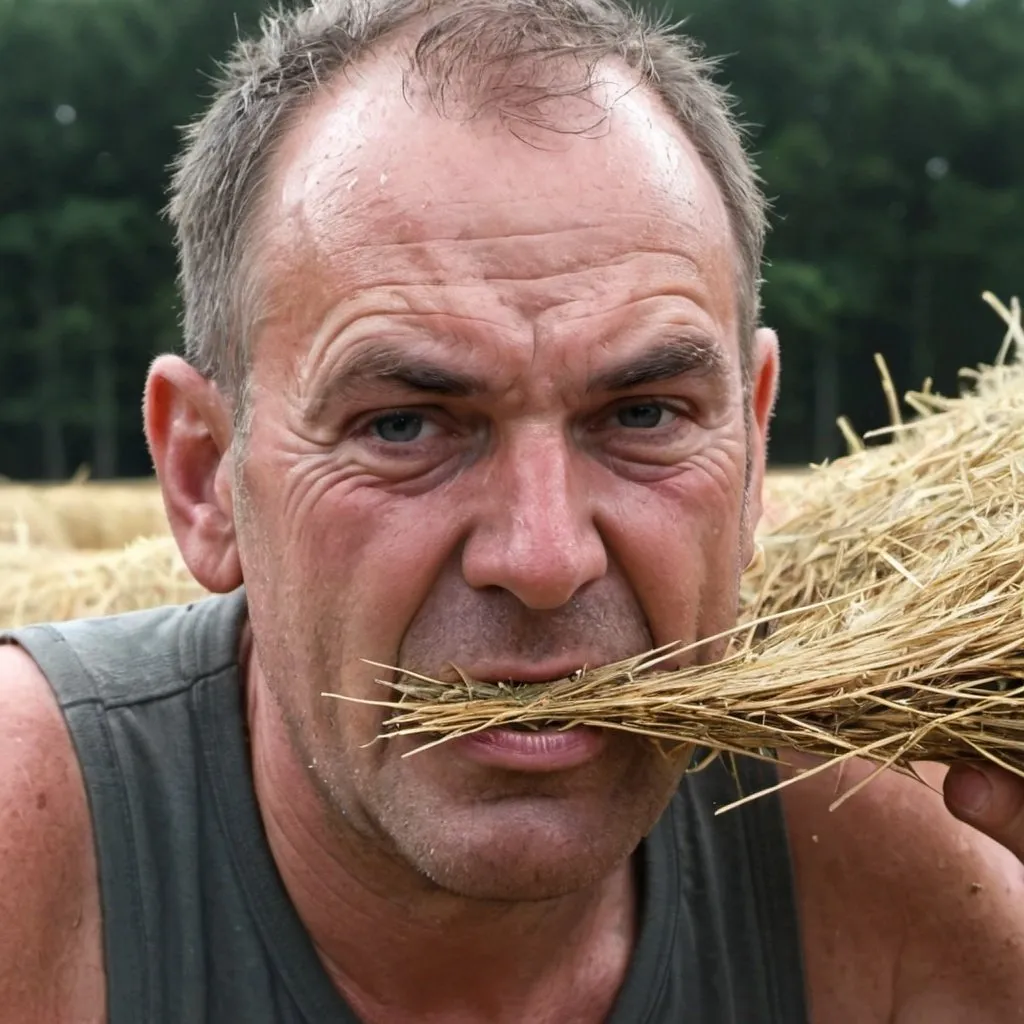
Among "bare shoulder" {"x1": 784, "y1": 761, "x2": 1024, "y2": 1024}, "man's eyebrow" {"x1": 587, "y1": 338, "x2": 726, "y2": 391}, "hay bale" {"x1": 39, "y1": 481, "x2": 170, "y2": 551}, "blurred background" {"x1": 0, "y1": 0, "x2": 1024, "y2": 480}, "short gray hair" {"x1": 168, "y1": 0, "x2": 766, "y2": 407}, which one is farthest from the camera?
"blurred background" {"x1": 0, "y1": 0, "x2": 1024, "y2": 480}

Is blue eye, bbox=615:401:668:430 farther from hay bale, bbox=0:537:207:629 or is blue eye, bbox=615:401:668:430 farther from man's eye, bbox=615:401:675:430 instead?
hay bale, bbox=0:537:207:629

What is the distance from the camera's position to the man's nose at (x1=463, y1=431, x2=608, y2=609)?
5.04ft

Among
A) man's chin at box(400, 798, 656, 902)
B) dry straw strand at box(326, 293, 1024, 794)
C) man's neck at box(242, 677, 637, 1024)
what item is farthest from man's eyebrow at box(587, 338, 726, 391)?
man's neck at box(242, 677, 637, 1024)

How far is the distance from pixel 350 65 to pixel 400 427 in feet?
1.61

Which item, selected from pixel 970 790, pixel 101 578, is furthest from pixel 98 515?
pixel 970 790

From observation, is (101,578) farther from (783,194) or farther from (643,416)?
(783,194)

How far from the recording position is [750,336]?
1.94 metres

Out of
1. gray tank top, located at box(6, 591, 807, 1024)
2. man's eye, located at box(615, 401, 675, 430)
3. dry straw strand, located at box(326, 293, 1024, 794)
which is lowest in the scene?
gray tank top, located at box(6, 591, 807, 1024)

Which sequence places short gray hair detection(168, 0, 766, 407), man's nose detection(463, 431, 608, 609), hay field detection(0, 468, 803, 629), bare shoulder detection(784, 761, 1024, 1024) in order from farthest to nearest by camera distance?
1. hay field detection(0, 468, 803, 629)
2. bare shoulder detection(784, 761, 1024, 1024)
3. short gray hair detection(168, 0, 766, 407)
4. man's nose detection(463, 431, 608, 609)

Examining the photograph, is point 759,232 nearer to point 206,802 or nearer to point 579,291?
point 579,291

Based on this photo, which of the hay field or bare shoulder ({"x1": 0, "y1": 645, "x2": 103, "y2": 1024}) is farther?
the hay field

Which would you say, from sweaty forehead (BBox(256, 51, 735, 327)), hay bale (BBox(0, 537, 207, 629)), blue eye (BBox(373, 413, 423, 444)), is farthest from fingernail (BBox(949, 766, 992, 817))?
hay bale (BBox(0, 537, 207, 629))

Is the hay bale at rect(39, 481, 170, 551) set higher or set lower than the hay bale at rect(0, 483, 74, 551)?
lower

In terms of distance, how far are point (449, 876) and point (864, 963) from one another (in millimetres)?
823
